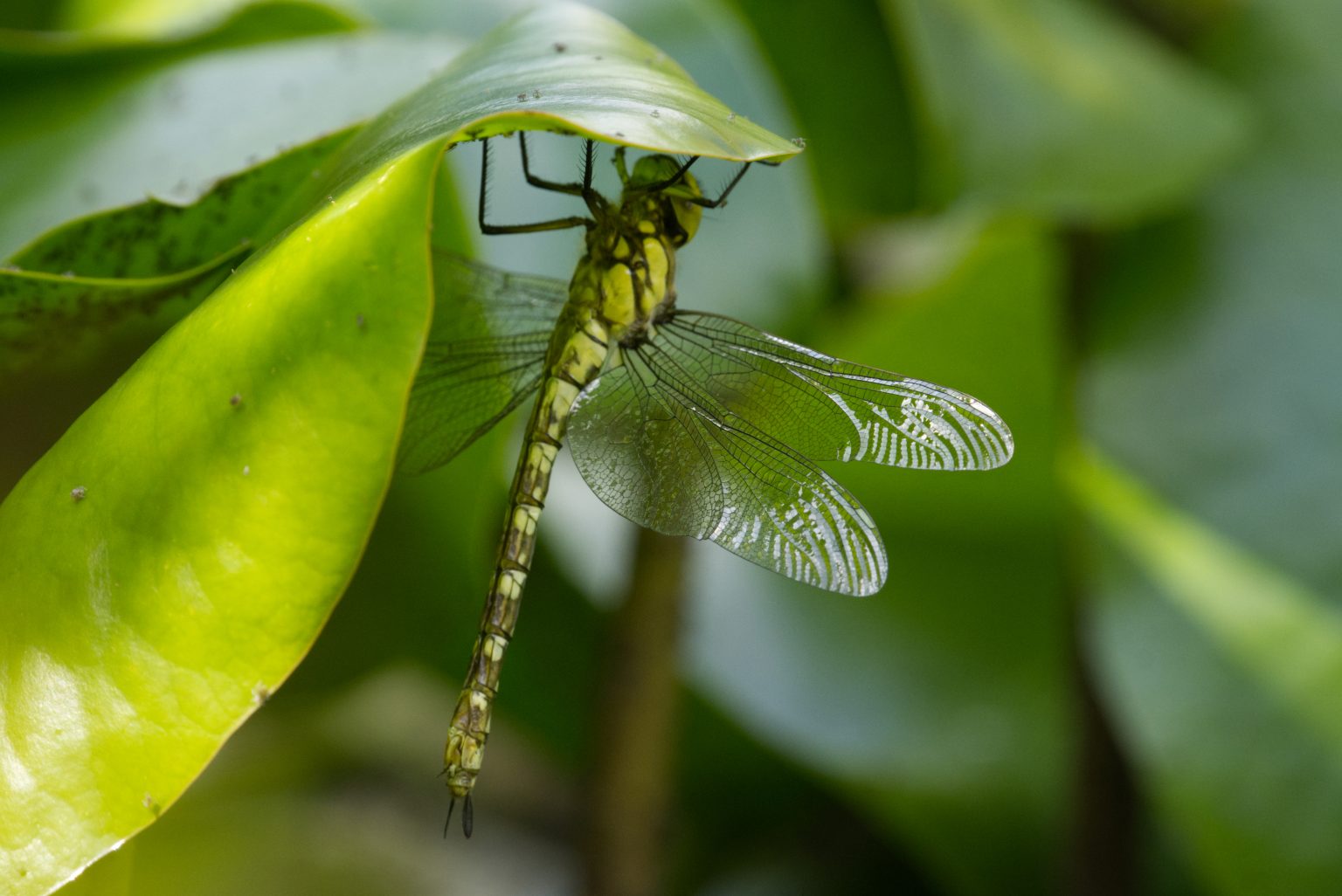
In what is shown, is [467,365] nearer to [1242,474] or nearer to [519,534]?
[519,534]

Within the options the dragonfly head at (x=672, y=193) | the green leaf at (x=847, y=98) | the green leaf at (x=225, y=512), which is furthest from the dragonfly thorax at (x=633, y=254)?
the green leaf at (x=847, y=98)

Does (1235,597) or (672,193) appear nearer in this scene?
(672,193)

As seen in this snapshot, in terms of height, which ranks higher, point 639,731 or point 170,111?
point 170,111

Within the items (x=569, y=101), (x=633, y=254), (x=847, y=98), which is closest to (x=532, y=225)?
(x=633, y=254)

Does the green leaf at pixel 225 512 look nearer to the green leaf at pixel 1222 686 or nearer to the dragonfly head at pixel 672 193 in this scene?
the dragonfly head at pixel 672 193

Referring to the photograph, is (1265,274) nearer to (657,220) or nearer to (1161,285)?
(1161,285)

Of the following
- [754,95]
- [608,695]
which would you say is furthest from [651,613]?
[754,95]
